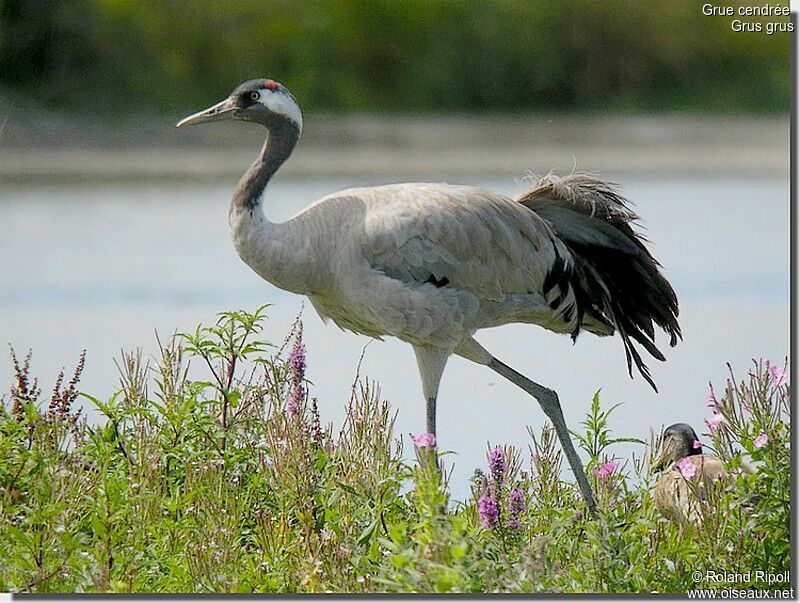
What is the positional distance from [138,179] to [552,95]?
6.24 ft

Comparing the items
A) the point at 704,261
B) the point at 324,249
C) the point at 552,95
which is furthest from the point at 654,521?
the point at 704,261

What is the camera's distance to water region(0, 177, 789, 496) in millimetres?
5910

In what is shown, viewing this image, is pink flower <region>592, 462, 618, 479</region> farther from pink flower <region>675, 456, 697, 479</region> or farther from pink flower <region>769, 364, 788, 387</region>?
pink flower <region>769, 364, 788, 387</region>

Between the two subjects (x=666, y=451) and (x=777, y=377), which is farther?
(x=666, y=451)

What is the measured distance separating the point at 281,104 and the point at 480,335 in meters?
1.91

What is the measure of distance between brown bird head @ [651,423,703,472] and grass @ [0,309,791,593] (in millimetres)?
538

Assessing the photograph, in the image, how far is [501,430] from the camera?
602cm

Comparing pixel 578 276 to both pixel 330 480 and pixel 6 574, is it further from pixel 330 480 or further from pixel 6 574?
pixel 6 574

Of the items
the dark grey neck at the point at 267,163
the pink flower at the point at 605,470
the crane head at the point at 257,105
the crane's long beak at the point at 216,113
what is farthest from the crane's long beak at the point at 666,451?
the crane's long beak at the point at 216,113

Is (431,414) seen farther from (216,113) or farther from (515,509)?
(216,113)

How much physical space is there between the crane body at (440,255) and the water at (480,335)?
0.34 metres

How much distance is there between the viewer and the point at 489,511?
4.43 m

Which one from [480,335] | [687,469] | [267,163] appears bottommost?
[687,469]
